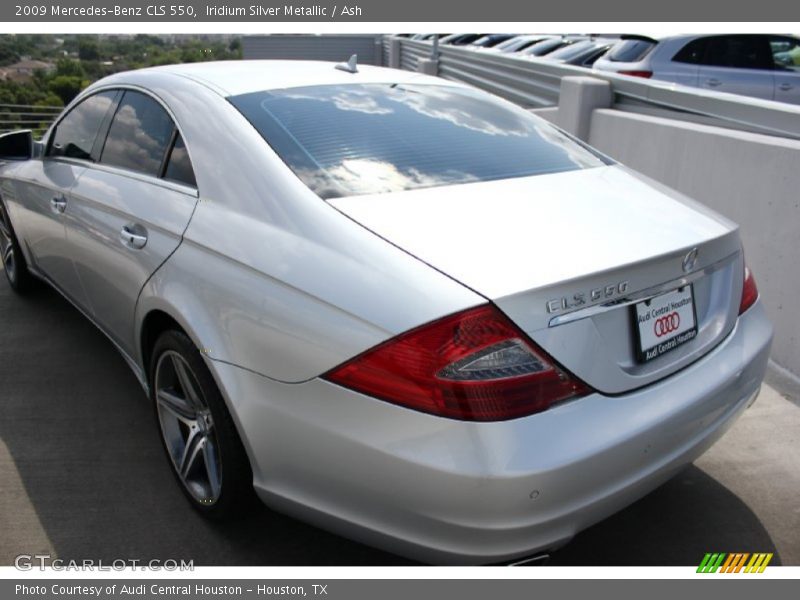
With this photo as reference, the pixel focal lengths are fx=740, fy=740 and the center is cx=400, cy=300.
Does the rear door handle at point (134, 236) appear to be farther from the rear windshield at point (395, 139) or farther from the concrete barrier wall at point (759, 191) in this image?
the concrete barrier wall at point (759, 191)

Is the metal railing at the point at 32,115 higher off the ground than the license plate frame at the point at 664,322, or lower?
higher

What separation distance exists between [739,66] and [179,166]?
888 centimetres

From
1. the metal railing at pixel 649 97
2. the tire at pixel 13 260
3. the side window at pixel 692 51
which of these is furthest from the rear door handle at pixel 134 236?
the side window at pixel 692 51

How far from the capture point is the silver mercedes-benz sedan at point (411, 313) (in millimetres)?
1895

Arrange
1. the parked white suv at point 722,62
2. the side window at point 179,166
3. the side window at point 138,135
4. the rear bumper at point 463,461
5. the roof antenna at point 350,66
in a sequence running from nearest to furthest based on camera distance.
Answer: the rear bumper at point 463,461 → the side window at point 179,166 → the side window at point 138,135 → the roof antenna at point 350,66 → the parked white suv at point 722,62

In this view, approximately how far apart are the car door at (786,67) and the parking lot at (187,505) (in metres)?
7.15

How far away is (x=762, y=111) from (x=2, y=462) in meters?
4.47

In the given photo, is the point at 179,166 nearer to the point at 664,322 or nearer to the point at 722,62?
the point at 664,322

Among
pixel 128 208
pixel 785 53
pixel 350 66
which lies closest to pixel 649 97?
pixel 350 66

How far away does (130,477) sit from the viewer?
3.08m

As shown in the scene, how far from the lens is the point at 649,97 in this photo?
5.82 metres

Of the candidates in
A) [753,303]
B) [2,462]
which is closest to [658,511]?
[753,303]

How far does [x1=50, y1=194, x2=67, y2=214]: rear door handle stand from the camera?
146 inches

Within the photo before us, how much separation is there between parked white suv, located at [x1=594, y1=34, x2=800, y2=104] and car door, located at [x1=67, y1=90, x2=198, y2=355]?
24.8 ft
